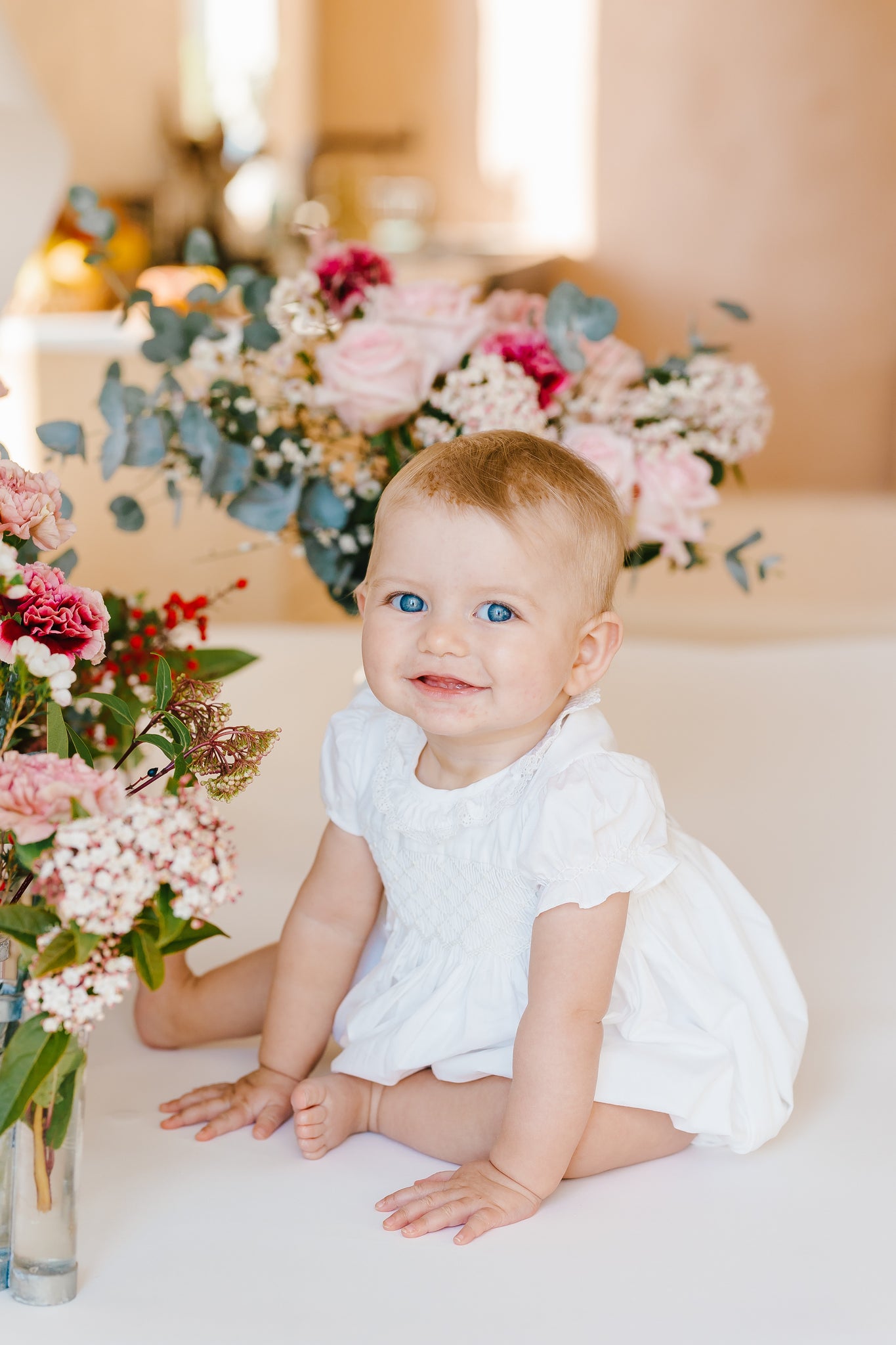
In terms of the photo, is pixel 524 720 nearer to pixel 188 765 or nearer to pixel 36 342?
pixel 188 765

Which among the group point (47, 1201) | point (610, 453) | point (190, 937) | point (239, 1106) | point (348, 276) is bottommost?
point (239, 1106)

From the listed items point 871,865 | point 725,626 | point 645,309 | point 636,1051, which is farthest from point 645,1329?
point 645,309

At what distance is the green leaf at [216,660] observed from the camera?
1.36 metres

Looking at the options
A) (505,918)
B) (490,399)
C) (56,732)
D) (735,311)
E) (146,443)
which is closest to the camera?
A: (56,732)

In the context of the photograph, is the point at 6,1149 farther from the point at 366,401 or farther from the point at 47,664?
the point at 366,401

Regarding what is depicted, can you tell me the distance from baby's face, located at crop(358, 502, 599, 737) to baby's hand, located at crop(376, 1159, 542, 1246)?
0.28 metres

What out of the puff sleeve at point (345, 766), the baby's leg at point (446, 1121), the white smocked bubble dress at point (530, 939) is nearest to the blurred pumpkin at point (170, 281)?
the puff sleeve at point (345, 766)

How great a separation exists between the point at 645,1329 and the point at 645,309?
158 inches

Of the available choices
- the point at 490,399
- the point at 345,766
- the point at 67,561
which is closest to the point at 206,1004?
the point at 345,766

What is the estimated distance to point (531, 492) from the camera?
939 millimetres

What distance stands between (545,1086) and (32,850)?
1.20 ft

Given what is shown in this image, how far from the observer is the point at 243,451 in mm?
1348

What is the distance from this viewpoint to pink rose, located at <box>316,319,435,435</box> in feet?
4.17

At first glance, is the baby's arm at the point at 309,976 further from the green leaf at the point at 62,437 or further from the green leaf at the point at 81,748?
the green leaf at the point at 62,437
